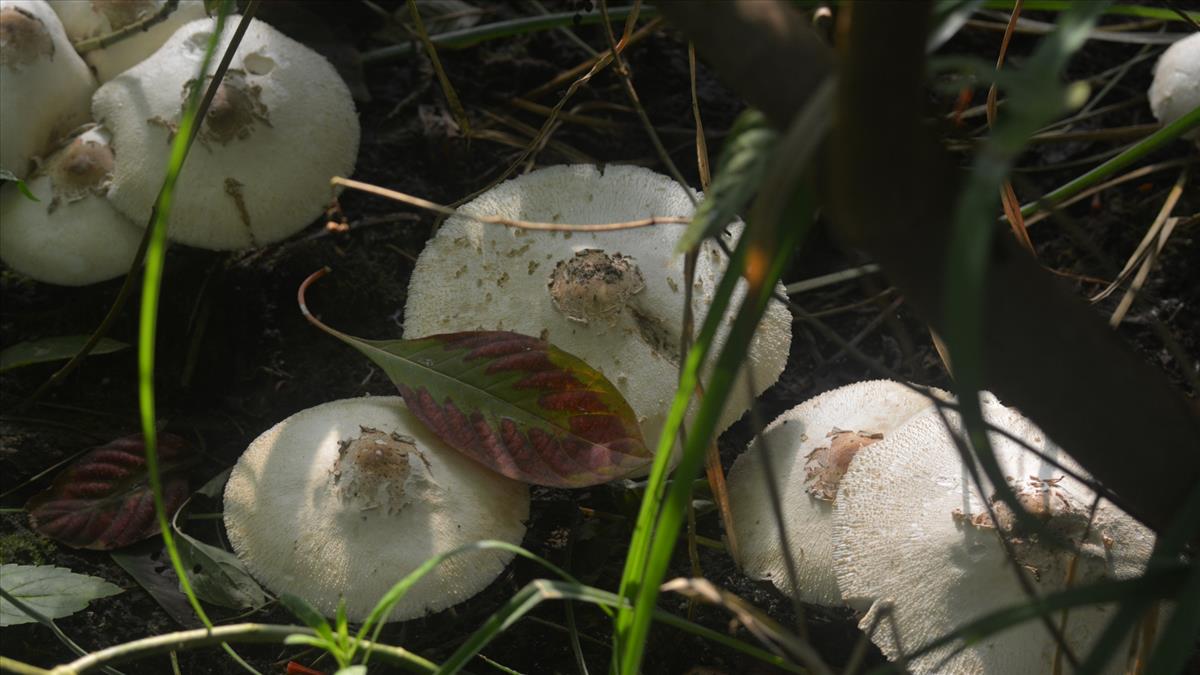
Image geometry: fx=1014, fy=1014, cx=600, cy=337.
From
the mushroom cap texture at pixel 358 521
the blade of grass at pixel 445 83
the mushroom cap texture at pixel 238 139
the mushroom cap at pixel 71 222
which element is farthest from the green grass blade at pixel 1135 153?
the mushroom cap at pixel 71 222

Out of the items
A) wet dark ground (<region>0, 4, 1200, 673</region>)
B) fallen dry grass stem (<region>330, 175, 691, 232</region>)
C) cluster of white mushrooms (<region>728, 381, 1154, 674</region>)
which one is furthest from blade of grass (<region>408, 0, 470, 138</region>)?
cluster of white mushrooms (<region>728, 381, 1154, 674</region>)

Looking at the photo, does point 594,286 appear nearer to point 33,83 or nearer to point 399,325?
point 399,325

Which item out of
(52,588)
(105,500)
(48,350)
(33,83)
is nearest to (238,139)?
(33,83)

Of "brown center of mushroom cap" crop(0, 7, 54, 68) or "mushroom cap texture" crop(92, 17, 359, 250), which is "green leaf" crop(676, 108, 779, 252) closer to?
"mushroom cap texture" crop(92, 17, 359, 250)

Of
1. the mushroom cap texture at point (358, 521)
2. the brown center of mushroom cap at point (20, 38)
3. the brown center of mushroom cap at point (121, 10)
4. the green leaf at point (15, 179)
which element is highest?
the brown center of mushroom cap at point (121, 10)

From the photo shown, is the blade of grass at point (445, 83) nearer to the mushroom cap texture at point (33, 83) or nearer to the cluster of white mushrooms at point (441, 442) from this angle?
the cluster of white mushrooms at point (441, 442)

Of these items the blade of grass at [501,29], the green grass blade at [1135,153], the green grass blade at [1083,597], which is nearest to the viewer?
the green grass blade at [1083,597]

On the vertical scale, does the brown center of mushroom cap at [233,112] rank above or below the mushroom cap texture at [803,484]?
above
